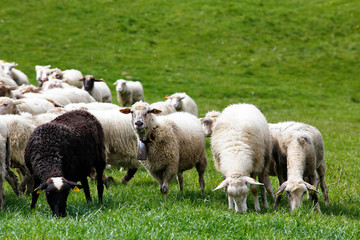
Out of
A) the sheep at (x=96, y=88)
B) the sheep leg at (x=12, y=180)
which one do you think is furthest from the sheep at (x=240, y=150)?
the sheep at (x=96, y=88)

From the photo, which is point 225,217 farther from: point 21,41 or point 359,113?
point 21,41

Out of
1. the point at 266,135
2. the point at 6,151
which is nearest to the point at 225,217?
the point at 266,135

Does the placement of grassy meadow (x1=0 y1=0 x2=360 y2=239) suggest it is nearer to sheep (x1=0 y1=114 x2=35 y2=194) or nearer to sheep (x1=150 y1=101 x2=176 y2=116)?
sheep (x1=0 y1=114 x2=35 y2=194)

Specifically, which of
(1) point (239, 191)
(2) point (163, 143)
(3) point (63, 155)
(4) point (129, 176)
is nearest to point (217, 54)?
(4) point (129, 176)

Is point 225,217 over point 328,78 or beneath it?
over

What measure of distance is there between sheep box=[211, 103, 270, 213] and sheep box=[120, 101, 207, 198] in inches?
22.8

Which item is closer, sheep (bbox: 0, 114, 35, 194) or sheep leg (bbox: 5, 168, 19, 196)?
sheep leg (bbox: 5, 168, 19, 196)

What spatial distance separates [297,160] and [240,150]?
0.87 meters

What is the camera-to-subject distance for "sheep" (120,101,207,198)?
7.05 metres

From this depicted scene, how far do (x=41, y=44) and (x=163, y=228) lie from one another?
25034mm

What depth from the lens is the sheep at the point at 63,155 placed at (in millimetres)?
5516

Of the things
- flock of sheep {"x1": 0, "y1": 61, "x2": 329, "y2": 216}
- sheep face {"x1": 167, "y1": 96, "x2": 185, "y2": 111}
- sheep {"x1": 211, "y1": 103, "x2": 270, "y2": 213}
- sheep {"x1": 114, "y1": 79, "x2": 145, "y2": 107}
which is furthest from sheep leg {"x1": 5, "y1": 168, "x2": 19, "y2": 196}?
sheep {"x1": 114, "y1": 79, "x2": 145, "y2": 107}

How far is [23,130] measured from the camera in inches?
299

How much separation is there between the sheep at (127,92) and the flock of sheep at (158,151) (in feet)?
25.0
